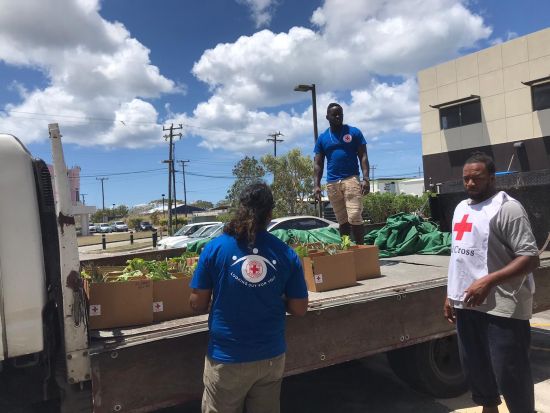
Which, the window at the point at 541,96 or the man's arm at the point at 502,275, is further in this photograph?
the window at the point at 541,96

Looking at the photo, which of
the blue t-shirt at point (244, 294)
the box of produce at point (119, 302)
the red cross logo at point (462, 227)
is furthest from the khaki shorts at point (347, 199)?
the blue t-shirt at point (244, 294)

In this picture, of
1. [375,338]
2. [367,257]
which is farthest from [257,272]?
[367,257]

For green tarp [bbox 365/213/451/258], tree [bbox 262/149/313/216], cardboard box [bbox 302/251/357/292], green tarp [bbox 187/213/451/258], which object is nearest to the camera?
cardboard box [bbox 302/251/357/292]

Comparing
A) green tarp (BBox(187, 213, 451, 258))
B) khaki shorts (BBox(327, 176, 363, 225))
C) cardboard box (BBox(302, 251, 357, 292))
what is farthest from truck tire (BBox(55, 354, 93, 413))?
khaki shorts (BBox(327, 176, 363, 225))

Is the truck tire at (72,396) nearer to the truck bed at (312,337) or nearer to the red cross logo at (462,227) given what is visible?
the truck bed at (312,337)

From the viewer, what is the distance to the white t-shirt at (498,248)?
9.27 ft

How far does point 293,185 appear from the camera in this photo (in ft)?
85.0

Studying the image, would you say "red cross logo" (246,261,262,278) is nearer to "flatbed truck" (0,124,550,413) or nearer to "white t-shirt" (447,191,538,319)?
"flatbed truck" (0,124,550,413)

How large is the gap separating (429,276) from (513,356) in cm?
146

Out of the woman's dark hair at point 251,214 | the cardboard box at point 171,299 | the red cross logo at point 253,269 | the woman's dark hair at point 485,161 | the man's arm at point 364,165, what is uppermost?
the man's arm at point 364,165

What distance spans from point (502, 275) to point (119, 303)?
85.4 inches

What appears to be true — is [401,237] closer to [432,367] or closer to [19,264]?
[432,367]

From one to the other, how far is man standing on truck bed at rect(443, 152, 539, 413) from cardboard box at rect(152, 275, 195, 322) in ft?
5.54

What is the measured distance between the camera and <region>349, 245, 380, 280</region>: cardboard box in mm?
4332
